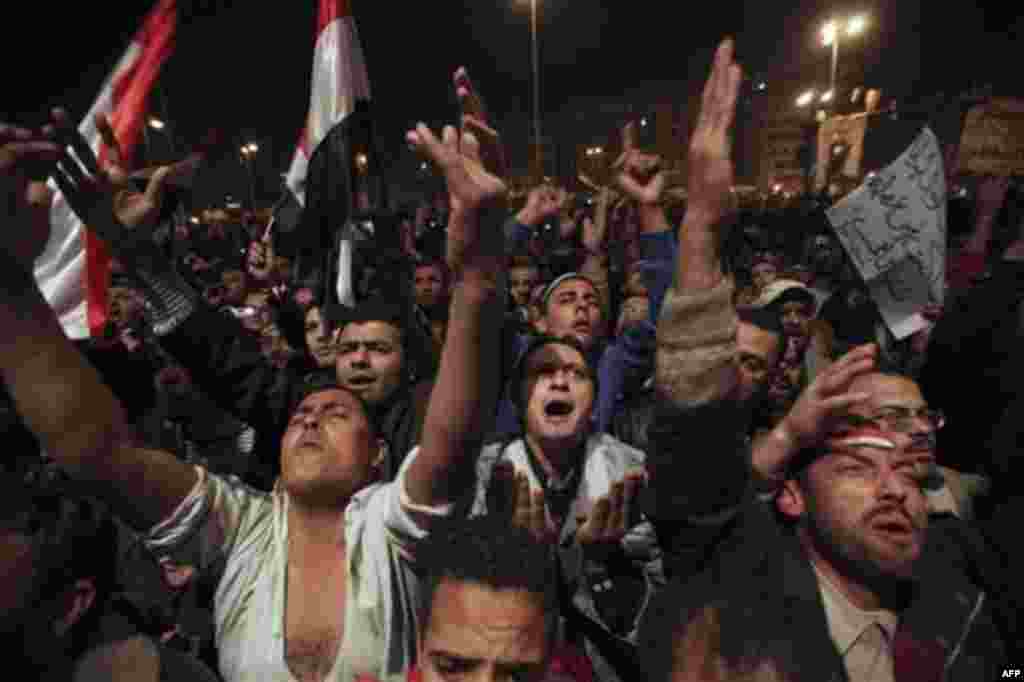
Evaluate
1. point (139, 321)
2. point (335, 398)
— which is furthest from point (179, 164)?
point (139, 321)

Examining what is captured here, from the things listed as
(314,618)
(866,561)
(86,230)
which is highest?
(86,230)

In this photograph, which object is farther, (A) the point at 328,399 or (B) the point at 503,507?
(B) the point at 503,507

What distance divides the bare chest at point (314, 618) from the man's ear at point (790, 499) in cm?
127

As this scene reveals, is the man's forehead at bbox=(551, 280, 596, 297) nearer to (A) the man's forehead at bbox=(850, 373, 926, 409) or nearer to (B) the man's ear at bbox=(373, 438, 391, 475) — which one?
(B) the man's ear at bbox=(373, 438, 391, 475)

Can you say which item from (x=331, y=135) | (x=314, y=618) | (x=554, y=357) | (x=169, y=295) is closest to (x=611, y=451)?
(x=554, y=357)

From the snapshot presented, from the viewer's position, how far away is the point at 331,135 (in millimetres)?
3719

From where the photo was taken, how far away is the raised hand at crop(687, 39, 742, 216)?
140cm

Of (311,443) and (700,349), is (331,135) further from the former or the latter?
(700,349)

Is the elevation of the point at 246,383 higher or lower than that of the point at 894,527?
higher

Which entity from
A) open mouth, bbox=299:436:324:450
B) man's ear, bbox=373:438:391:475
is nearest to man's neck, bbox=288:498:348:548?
open mouth, bbox=299:436:324:450

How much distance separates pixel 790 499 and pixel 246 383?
2.22 metres

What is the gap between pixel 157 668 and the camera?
5.37 feet

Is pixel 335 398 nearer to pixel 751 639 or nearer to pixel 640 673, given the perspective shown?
pixel 640 673

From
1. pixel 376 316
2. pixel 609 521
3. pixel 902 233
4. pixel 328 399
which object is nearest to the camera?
pixel 609 521
